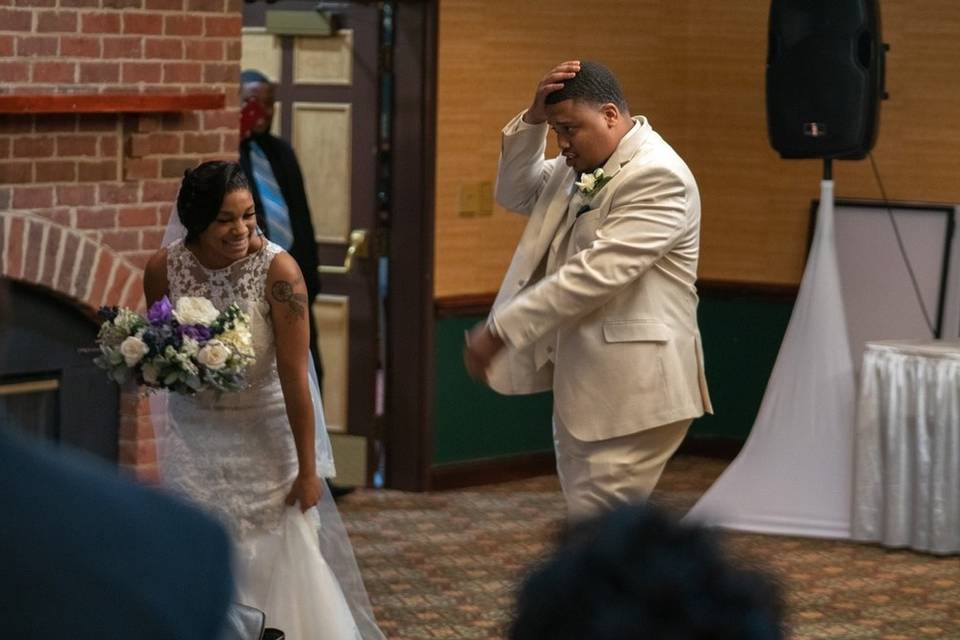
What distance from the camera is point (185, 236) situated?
4613 millimetres

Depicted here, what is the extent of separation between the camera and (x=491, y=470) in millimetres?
8000

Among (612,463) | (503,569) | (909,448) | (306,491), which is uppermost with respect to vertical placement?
(612,463)

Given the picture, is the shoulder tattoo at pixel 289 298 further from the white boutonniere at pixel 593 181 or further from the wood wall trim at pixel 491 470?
the wood wall trim at pixel 491 470

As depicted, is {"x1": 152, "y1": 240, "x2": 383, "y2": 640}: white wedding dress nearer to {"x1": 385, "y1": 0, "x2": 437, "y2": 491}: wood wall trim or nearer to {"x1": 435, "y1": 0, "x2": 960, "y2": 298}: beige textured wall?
{"x1": 385, "y1": 0, "x2": 437, "y2": 491}: wood wall trim

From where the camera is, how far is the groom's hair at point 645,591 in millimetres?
1226

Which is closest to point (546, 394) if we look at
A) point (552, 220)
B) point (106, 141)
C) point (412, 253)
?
point (412, 253)

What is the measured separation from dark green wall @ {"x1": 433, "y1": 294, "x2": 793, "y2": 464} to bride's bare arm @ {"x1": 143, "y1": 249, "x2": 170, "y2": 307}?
10.4 feet

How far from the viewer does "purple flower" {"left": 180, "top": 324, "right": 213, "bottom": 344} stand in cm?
434

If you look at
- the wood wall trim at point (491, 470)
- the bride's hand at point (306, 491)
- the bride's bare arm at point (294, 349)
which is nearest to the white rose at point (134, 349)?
the bride's bare arm at point (294, 349)

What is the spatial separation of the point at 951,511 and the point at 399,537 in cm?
209

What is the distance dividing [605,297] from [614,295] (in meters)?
0.04

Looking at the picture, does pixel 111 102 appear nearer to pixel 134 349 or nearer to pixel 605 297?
pixel 134 349

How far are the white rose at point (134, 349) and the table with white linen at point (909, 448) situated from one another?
11.2 feet

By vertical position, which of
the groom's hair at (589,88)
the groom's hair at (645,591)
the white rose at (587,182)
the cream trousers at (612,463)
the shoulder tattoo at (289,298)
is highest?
the groom's hair at (589,88)
